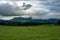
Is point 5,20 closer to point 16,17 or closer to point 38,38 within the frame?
point 16,17

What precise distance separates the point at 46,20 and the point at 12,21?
2294mm

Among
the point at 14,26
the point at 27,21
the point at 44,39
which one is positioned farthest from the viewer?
the point at 14,26

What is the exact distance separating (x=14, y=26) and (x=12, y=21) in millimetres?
1146

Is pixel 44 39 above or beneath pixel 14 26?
beneath

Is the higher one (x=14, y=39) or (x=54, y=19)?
(x=54, y=19)

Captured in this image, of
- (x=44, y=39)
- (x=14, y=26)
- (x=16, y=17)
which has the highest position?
(x=16, y=17)

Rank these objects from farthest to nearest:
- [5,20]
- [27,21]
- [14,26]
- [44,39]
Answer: [14,26]
[27,21]
[5,20]
[44,39]

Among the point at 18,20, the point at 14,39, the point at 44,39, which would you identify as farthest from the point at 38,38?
the point at 18,20

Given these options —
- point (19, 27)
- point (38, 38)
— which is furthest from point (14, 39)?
point (19, 27)

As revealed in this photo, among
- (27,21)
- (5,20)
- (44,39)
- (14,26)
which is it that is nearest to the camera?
(44,39)

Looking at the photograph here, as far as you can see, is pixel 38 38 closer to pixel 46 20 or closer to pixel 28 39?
pixel 28 39

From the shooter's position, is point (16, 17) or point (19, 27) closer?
point (16, 17)

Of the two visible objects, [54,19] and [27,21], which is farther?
[27,21]

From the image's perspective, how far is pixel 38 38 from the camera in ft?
26.6
